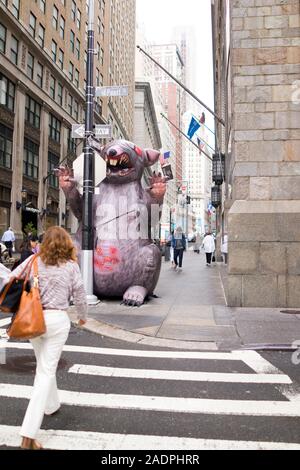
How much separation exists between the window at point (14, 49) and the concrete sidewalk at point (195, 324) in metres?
27.8

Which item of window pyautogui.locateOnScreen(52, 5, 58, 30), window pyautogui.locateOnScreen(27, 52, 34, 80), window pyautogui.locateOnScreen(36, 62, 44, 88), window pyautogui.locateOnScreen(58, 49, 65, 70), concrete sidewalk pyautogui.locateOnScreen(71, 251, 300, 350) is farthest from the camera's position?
window pyautogui.locateOnScreen(58, 49, 65, 70)

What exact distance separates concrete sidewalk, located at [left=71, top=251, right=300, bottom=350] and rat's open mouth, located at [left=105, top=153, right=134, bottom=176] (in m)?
2.91

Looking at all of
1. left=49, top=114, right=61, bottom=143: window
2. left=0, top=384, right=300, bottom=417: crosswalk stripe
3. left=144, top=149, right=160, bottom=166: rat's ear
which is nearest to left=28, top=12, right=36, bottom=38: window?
left=49, top=114, right=61, bottom=143: window

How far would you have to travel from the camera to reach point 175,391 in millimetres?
4438

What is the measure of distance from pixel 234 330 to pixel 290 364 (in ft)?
5.81

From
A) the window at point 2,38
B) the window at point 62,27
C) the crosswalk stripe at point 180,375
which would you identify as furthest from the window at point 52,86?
the crosswalk stripe at point 180,375

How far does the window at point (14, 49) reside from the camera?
31503 millimetres

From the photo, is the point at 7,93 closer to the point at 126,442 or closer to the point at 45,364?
the point at 45,364

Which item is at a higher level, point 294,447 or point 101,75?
point 101,75

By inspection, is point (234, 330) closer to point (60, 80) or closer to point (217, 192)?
point (217, 192)

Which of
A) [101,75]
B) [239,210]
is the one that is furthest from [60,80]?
[239,210]

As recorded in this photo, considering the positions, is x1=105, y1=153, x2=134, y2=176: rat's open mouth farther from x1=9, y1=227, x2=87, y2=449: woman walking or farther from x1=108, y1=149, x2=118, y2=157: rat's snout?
x1=9, y1=227, x2=87, y2=449: woman walking

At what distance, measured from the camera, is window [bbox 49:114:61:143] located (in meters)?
39.6

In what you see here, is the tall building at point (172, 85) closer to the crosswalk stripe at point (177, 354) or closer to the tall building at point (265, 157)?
the tall building at point (265, 157)
